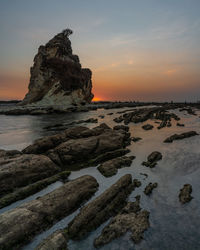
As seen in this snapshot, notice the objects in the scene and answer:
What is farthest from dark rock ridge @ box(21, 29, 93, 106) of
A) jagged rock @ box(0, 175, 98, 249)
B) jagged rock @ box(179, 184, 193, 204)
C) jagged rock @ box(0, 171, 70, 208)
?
jagged rock @ box(179, 184, 193, 204)

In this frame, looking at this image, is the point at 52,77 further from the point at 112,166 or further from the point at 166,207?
the point at 166,207

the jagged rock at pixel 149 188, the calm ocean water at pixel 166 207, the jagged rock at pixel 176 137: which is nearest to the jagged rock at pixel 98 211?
the calm ocean water at pixel 166 207

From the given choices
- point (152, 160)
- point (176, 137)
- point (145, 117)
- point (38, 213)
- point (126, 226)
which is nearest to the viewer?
point (126, 226)

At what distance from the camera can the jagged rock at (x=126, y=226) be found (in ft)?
13.9

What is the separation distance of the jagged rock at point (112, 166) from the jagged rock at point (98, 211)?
1667 millimetres

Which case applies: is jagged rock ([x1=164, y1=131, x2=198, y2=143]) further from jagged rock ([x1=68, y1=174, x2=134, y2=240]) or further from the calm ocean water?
jagged rock ([x1=68, y1=174, x2=134, y2=240])

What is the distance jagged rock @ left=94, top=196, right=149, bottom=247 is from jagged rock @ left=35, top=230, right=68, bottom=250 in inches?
35.7

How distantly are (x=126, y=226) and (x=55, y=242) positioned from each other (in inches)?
85.1

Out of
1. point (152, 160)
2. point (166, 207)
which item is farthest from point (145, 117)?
point (166, 207)

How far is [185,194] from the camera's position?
6098 mm

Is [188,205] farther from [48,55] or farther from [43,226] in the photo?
[48,55]

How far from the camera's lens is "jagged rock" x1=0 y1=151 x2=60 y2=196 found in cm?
646

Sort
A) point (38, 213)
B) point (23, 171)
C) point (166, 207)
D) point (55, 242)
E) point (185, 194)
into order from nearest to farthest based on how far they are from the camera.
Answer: point (55, 242) < point (38, 213) < point (166, 207) < point (185, 194) < point (23, 171)

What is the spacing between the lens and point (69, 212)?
518 centimetres
